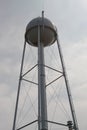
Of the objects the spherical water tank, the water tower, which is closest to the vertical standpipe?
the water tower

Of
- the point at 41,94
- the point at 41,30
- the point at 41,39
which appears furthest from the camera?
the point at 41,39

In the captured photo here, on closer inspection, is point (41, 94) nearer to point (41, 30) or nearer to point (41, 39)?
point (41, 39)

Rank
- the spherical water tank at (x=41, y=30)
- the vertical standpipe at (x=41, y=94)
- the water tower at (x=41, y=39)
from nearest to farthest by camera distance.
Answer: the vertical standpipe at (x=41, y=94), the water tower at (x=41, y=39), the spherical water tank at (x=41, y=30)

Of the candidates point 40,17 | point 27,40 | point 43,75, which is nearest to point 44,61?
point 43,75

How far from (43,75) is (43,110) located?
8.57 ft

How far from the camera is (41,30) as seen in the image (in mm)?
18109

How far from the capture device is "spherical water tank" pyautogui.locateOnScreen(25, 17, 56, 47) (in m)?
18.2

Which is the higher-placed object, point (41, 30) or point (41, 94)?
point (41, 30)

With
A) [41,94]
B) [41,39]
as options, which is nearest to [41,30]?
[41,39]

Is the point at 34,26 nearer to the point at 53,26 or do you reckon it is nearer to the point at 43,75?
the point at 53,26

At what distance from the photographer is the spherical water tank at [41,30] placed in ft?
59.6

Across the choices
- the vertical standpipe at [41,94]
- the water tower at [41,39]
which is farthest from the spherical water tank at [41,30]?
the vertical standpipe at [41,94]

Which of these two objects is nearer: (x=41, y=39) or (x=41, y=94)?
(x=41, y=94)

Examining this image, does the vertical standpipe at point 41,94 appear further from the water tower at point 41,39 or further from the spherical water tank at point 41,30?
the spherical water tank at point 41,30
